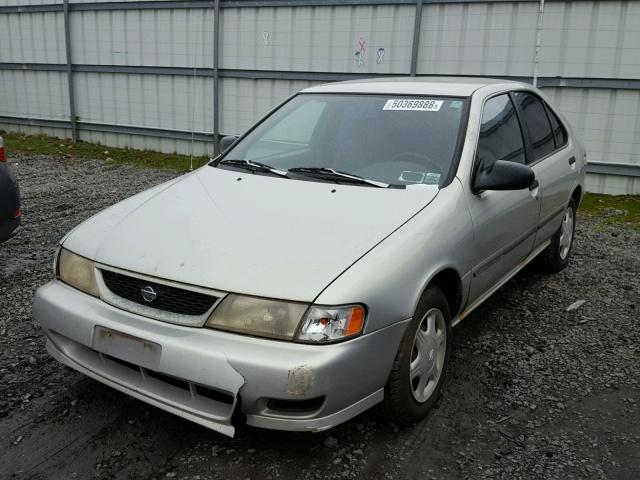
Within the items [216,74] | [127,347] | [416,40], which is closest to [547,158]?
[127,347]

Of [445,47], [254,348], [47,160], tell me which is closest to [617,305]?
[254,348]

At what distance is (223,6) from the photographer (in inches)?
407

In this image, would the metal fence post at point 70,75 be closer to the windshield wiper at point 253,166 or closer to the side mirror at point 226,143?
the side mirror at point 226,143

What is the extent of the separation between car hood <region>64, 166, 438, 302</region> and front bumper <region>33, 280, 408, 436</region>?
0.22 m

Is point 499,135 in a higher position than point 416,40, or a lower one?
lower

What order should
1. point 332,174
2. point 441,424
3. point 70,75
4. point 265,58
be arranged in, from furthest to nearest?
point 70,75
point 265,58
point 332,174
point 441,424

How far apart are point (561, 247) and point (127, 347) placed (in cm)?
392

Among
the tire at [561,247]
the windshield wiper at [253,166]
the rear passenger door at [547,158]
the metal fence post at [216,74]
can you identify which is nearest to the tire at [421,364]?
the windshield wiper at [253,166]

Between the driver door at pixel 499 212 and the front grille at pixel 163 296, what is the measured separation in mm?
1543

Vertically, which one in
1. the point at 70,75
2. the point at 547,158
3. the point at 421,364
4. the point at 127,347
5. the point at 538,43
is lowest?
the point at 421,364

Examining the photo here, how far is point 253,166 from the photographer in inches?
146

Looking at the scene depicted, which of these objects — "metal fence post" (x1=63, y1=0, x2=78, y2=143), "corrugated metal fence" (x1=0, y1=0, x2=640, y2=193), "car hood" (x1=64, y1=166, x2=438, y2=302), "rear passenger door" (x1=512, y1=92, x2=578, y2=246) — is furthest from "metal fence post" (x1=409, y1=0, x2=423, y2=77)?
"metal fence post" (x1=63, y1=0, x2=78, y2=143)

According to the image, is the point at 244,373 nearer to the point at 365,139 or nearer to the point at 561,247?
the point at 365,139

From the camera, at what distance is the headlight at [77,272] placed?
278cm
